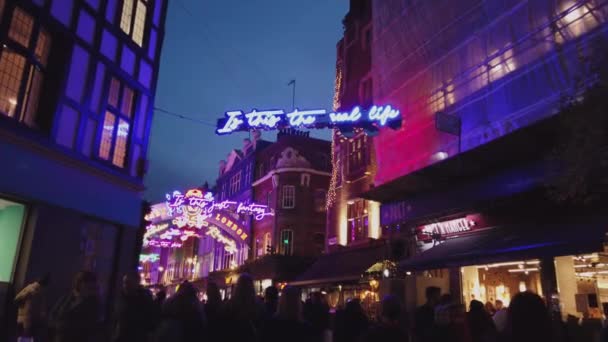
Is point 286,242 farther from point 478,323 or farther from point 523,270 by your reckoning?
point 478,323

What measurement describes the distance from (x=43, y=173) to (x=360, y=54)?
64.5ft

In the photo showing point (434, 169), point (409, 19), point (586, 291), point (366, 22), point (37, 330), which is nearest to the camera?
point (37, 330)

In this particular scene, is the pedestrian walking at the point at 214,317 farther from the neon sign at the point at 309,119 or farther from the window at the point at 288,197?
the window at the point at 288,197

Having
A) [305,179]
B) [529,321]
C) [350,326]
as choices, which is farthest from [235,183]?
[529,321]

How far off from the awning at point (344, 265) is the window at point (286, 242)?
9.27 meters

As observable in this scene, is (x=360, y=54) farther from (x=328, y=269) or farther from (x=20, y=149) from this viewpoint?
(x=20, y=149)

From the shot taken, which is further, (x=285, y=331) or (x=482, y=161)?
(x=482, y=161)

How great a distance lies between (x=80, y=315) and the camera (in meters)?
5.65

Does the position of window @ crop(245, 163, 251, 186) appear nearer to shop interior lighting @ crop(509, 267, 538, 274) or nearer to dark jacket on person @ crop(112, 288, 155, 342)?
shop interior lighting @ crop(509, 267, 538, 274)

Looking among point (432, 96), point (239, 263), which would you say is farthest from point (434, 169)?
point (239, 263)

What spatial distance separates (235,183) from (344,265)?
2550 centimetres

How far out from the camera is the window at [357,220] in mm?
24273

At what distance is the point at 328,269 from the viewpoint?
82.2ft

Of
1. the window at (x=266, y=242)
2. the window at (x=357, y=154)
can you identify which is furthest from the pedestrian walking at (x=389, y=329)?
the window at (x=266, y=242)
